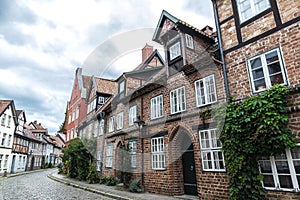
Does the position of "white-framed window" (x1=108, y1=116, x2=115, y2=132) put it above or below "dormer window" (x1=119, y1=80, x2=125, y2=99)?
below

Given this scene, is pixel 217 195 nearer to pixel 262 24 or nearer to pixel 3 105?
pixel 262 24

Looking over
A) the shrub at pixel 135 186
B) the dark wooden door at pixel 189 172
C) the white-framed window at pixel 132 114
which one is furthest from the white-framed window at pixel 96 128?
Answer: the dark wooden door at pixel 189 172

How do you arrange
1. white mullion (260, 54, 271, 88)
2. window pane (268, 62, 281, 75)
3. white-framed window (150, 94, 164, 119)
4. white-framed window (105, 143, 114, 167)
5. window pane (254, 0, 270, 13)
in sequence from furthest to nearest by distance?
1. white-framed window (105, 143, 114, 167)
2. white-framed window (150, 94, 164, 119)
3. window pane (254, 0, 270, 13)
4. white mullion (260, 54, 271, 88)
5. window pane (268, 62, 281, 75)

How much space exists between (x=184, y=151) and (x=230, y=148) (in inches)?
136

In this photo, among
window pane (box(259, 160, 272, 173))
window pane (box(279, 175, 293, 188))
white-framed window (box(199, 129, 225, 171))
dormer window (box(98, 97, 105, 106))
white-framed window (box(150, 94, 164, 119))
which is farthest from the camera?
dormer window (box(98, 97, 105, 106))

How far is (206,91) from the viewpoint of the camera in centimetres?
Result: 889

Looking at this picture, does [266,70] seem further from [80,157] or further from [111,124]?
[80,157]

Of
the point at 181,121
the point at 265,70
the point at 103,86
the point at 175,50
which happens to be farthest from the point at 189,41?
the point at 103,86

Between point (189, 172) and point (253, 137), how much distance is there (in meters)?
4.32

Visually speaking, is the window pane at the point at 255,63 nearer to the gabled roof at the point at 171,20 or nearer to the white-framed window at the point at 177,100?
the white-framed window at the point at 177,100

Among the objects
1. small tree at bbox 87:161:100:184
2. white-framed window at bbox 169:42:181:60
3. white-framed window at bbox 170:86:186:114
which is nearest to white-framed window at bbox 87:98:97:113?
small tree at bbox 87:161:100:184

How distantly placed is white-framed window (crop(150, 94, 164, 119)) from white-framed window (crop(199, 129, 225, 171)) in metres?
3.20

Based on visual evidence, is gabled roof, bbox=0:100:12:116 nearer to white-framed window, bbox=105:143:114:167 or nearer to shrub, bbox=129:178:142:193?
white-framed window, bbox=105:143:114:167

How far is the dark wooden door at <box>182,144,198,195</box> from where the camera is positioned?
370 inches
